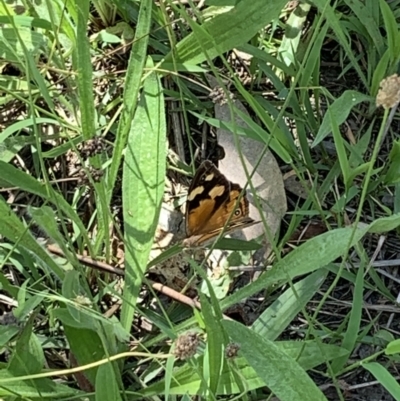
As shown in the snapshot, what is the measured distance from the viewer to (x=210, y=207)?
65.7 inches

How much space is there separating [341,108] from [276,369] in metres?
0.69

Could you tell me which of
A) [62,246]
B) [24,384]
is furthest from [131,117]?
[24,384]

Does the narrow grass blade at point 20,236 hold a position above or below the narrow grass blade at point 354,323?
above

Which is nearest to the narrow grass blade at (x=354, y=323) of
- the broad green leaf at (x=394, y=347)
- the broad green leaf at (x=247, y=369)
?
the broad green leaf at (x=247, y=369)

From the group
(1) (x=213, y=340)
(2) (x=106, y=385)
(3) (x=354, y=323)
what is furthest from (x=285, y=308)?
(2) (x=106, y=385)

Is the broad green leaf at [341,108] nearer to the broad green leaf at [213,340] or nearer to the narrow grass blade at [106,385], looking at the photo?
the broad green leaf at [213,340]

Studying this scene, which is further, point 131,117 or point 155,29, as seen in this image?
point 155,29

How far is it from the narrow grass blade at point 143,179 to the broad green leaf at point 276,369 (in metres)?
0.35

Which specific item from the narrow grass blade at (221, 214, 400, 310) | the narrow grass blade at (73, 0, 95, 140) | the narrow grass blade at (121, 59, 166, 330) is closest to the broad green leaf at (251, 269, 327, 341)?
the narrow grass blade at (221, 214, 400, 310)

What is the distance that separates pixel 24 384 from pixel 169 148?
71 cm

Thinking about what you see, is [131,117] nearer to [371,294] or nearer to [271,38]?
[271,38]

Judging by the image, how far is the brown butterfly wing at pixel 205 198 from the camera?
65.6 inches

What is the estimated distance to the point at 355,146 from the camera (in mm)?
1837

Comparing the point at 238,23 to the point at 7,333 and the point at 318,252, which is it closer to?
the point at 318,252
